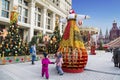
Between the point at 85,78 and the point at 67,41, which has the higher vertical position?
the point at 67,41

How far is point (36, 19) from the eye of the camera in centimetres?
3588

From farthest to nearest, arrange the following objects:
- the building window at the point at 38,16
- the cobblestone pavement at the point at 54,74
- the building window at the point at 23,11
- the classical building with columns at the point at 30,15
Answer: the building window at the point at 38,16 < the building window at the point at 23,11 < the classical building with columns at the point at 30,15 < the cobblestone pavement at the point at 54,74

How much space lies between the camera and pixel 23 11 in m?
31.8

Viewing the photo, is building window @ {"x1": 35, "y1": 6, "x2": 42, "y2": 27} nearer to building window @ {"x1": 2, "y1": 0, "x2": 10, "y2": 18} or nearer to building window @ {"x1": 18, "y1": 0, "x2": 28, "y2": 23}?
building window @ {"x1": 18, "y1": 0, "x2": 28, "y2": 23}

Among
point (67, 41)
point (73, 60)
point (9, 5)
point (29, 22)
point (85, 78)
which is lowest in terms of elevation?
point (85, 78)

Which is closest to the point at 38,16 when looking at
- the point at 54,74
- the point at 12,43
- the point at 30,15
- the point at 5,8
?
the point at 30,15

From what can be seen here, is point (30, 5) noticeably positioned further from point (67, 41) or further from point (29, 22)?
point (67, 41)

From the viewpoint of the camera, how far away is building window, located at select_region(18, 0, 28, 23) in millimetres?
30672

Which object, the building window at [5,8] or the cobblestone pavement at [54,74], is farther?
the building window at [5,8]

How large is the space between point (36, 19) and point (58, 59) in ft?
89.7

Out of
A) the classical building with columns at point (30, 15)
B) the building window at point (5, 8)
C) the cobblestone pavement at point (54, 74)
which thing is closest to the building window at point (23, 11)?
the classical building with columns at point (30, 15)

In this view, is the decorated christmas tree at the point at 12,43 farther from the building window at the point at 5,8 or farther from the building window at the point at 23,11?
the building window at the point at 23,11

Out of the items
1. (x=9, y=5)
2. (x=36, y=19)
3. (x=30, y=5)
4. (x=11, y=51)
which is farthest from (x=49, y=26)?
(x=11, y=51)

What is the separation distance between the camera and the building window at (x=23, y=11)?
30672mm
